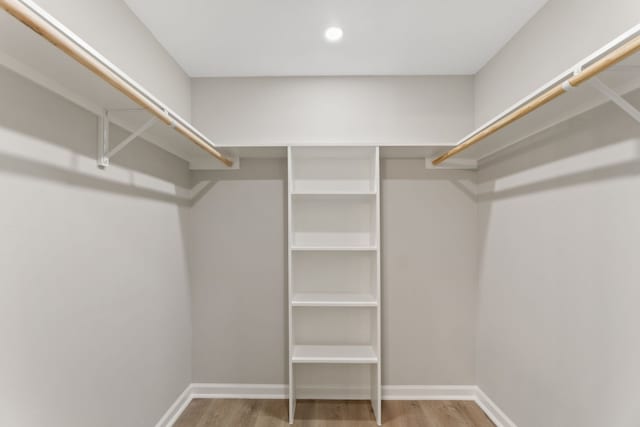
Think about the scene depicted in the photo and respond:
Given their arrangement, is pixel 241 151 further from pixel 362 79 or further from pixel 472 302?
pixel 472 302

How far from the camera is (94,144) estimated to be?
1719mm

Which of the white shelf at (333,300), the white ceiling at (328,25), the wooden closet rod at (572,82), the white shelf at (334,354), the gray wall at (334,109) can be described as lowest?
the white shelf at (334,354)

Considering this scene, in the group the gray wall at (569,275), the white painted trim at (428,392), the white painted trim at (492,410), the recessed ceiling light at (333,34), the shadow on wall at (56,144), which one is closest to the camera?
the shadow on wall at (56,144)

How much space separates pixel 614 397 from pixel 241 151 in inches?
93.3

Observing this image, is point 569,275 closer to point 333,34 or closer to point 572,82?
point 572,82

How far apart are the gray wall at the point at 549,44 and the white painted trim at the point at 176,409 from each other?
288cm

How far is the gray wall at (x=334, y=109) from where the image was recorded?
2939mm

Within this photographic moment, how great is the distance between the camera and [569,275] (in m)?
1.81

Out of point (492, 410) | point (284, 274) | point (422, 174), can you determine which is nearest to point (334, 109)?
point (422, 174)

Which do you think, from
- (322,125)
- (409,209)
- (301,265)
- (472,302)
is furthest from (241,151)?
(472,302)

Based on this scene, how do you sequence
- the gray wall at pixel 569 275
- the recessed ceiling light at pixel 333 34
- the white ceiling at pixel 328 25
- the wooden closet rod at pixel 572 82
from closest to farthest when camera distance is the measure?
1. the wooden closet rod at pixel 572 82
2. the gray wall at pixel 569 275
3. the white ceiling at pixel 328 25
4. the recessed ceiling light at pixel 333 34

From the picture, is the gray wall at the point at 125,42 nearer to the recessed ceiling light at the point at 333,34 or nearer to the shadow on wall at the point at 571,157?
the recessed ceiling light at the point at 333,34

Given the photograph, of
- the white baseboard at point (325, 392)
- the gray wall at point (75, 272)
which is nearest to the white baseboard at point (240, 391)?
the white baseboard at point (325, 392)

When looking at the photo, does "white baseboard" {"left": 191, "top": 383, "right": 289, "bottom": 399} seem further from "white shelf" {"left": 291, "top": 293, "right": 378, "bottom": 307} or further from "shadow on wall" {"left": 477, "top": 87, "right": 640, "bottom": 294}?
"shadow on wall" {"left": 477, "top": 87, "right": 640, "bottom": 294}
